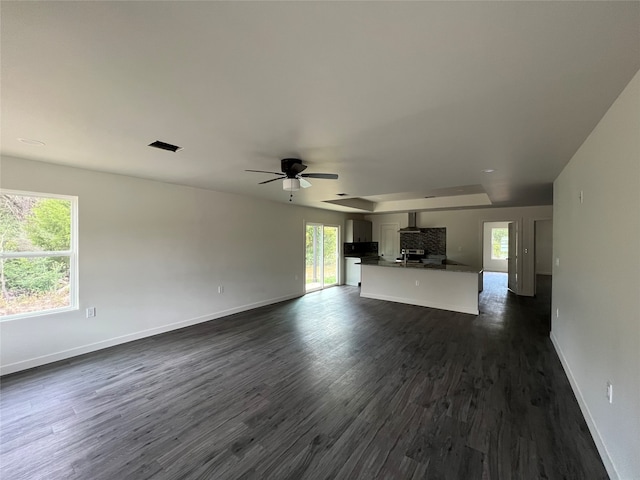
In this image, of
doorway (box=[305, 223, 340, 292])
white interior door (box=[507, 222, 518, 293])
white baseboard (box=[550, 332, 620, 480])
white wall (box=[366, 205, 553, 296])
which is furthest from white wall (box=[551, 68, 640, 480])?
doorway (box=[305, 223, 340, 292])

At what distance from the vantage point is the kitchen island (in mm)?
5305

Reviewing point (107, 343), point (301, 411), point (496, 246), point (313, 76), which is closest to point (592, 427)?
point (301, 411)

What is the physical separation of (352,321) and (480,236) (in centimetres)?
506

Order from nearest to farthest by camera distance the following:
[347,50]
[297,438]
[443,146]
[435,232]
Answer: [347,50] → [297,438] → [443,146] → [435,232]

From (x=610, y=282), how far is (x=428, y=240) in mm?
6939

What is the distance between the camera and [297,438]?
1985mm

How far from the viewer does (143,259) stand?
3.97 m

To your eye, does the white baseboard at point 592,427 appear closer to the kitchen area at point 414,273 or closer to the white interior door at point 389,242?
the kitchen area at point 414,273

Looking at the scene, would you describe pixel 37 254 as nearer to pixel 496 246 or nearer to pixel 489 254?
pixel 489 254

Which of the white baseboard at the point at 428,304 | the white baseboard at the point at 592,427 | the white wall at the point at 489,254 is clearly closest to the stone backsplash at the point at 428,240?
the white baseboard at the point at 428,304

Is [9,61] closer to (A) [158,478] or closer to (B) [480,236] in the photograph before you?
(A) [158,478]

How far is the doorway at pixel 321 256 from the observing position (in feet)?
23.9

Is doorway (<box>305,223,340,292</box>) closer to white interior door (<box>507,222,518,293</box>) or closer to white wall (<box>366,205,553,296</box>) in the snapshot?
white wall (<box>366,205,553,296</box>)

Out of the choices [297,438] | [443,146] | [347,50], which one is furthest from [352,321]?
[347,50]
